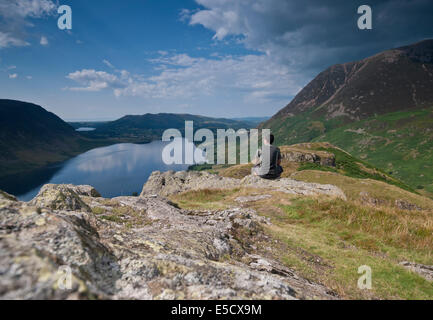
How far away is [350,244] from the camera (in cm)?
1116

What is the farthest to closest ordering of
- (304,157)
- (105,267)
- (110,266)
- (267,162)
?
(304,157) < (267,162) < (110,266) < (105,267)

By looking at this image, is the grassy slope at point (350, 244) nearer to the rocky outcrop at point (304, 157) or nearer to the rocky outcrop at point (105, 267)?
the rocky outcrop at point (105, 267)

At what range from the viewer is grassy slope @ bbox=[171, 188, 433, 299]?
755cm

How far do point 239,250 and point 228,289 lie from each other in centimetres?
439

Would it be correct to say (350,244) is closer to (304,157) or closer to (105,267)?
(105,267)

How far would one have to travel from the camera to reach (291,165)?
64562 mm

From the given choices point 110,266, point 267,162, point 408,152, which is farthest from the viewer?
point 408,152

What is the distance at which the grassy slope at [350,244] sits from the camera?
7555mm

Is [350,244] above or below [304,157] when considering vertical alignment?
below

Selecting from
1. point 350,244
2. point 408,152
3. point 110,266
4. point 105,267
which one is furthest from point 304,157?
point 408,152

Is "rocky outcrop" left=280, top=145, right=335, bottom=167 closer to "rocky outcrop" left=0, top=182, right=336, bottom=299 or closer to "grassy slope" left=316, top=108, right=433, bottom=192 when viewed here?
"rocky outcrop" left=0, top=182, right=336, bottom=299

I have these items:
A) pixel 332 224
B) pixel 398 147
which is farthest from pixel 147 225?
pixel 398 147

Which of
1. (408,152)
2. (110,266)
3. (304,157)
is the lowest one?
(408,152)

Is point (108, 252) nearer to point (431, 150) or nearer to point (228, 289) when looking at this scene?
point (228, 289)
